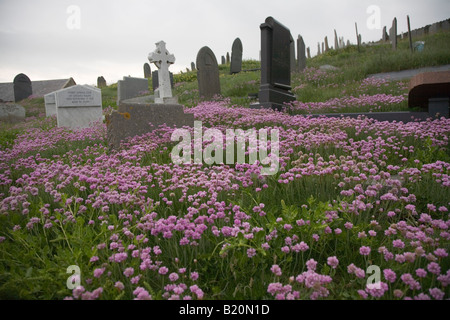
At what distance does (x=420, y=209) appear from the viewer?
9.11 ft

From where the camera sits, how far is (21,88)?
95.6ft

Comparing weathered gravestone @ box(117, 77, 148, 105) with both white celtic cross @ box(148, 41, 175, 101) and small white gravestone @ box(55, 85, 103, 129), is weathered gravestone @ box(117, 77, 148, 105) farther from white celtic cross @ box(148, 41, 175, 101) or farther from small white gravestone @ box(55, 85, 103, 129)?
white celtic cross @ box(148, 41, 175, 101)

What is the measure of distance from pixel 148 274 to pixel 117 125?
14.0 feet

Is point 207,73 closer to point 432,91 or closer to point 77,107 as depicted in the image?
point 77,107

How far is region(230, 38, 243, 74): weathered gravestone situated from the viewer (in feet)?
88.3

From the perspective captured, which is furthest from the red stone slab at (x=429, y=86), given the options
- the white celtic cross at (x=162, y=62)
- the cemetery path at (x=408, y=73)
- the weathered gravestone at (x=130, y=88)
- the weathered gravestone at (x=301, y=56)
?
the weathered gravestone at (x=130, y=88)

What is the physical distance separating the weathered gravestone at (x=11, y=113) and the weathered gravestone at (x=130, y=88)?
587 cm

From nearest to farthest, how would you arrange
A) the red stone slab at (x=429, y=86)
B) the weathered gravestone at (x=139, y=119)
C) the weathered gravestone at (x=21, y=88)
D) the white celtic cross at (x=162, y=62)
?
the red stone slab at (x=429, y=86) → the weathered gravestone at (x=139, y=119) → the white celtic cross at (x=162, y=62) → the weathered gravestone at (x=21, y=88)

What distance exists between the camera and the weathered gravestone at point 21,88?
28.8 meters

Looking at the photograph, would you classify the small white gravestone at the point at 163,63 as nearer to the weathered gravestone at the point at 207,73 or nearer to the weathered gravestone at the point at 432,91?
the weathered gravestone at the point at 207,73

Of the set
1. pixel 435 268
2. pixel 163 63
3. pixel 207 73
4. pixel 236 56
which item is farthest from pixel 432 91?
pixel 236 56

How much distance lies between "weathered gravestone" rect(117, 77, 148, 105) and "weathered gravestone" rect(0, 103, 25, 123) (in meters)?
5.87

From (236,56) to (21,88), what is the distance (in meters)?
21.3

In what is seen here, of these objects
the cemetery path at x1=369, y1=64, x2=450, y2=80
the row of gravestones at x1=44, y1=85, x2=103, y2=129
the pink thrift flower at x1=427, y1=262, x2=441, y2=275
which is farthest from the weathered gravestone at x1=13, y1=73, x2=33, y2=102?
the pink thrift flower at x1=427, y1=262, x2=441, y2=275
